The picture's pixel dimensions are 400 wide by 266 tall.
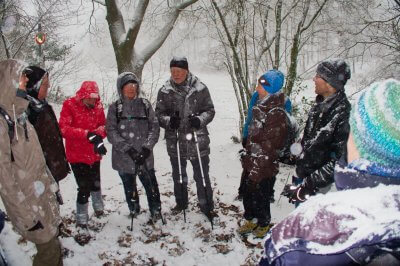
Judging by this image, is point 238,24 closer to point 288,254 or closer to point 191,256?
point 191,256

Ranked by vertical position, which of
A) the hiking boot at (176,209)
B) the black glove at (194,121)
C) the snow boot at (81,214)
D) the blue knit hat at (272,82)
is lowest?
the hiking boot at (176,209)

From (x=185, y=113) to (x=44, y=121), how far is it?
5.90 feet

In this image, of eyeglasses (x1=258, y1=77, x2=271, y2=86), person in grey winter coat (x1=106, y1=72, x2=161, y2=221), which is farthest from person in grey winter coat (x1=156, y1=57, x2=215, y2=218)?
eyeglasses (x1=258, y1=77, x2=271, y2=86)

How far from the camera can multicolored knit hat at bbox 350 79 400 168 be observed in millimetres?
1015

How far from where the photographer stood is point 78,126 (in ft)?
13.2

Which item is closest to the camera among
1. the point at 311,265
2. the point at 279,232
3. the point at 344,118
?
the point at 311,265

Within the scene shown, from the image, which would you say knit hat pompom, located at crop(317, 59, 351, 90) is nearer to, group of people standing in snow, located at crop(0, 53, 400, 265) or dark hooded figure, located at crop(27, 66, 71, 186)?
group of people standing in snow, located at crop(0, 53, 400, 265)

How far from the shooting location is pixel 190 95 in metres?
4.25

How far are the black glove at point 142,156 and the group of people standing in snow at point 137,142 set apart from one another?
0.01 meters

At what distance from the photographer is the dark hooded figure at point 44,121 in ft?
10.9

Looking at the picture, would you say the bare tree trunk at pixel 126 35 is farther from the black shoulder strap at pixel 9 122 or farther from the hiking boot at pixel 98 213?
the black shoulder strap at pixel 9 122

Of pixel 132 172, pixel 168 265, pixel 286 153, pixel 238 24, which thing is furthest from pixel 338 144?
pixel 238 24

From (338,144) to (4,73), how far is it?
3.06 metres

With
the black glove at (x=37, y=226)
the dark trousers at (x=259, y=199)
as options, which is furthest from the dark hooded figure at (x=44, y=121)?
the dark trousers at (x=259, y=199)
